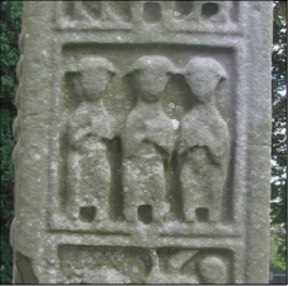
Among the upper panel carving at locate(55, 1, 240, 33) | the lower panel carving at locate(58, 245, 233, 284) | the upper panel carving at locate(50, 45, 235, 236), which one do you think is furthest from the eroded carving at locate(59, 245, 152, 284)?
the upper panel carving at locate(55, 1, 240, 33)

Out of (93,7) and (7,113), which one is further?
(7,113)

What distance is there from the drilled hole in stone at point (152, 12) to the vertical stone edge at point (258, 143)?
396 millimetres

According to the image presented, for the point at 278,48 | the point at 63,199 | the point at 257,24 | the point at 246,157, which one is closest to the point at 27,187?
the point at 63,199

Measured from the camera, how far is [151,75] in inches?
124

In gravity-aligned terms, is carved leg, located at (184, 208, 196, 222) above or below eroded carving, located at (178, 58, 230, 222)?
below

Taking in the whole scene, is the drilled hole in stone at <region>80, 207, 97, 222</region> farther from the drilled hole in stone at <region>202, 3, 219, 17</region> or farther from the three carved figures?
the drilled hole in stone at <region>202, 3, 219, 17</region>

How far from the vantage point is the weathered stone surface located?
3.13 m

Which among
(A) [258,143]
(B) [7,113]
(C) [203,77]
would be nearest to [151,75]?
(C) [203,77]

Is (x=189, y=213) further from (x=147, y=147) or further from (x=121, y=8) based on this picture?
(x=121, y=8)

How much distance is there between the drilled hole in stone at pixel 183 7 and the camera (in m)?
3.20

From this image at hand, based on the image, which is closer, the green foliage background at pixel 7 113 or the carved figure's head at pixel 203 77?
the carved figure's head at pixel 203 77

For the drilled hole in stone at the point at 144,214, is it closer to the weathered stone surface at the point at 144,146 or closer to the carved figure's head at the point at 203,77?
the weathered stone surface at the point at 144,146

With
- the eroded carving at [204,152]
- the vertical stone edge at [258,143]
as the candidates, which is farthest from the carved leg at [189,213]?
the vertical stone edge at [258,143]

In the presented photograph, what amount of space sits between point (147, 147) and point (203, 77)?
0.38 metres
